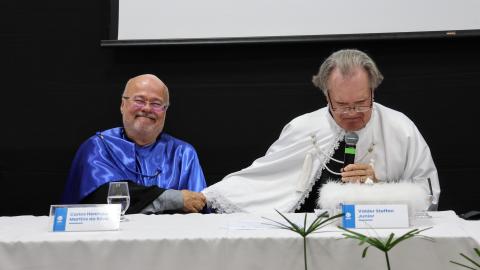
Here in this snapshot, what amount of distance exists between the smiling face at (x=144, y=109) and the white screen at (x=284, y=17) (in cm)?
47

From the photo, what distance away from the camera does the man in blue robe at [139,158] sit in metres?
3.16

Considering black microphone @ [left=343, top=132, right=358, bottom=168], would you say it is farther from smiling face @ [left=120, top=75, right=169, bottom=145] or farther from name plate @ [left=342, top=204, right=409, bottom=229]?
smiling face @ [left=120, top=75, right=169, bottom=145]

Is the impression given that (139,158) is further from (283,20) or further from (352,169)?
(352,169)

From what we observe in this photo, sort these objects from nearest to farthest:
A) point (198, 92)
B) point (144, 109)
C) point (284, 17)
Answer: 1. point (144, 109)
2. point (284, 17)
3. point (198, 92)

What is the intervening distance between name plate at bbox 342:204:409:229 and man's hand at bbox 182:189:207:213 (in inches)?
52.5

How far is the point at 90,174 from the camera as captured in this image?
3184mm

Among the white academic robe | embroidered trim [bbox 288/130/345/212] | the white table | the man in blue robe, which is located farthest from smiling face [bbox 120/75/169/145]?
the white table

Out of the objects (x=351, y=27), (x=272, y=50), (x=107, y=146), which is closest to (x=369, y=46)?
(x=351, y=27)

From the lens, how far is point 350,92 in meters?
2.67

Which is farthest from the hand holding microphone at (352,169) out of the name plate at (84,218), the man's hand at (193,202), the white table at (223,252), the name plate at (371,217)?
the man's hand at (193,202)

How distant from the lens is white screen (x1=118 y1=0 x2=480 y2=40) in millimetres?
3578

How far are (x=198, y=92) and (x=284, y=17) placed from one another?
2.68 ft

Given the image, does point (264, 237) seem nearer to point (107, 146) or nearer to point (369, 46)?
point (107, 146)

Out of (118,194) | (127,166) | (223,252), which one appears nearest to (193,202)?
(127,166)
